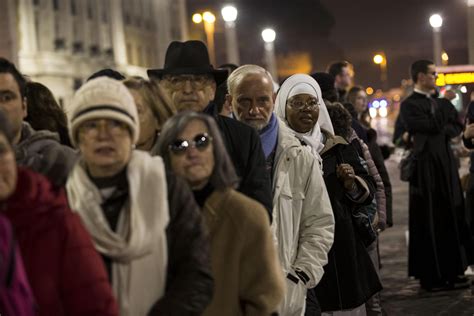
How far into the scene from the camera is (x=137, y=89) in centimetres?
471

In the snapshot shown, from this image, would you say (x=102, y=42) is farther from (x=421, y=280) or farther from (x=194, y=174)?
(x=194, y=174)

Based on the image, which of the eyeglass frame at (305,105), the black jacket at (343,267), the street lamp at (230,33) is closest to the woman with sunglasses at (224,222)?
the eyeglass frame at (305,105)

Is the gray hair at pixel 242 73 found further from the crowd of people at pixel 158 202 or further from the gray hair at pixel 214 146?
the gray hair at pixel 214 146

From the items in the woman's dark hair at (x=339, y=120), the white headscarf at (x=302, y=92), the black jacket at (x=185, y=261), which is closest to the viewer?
the black jacket at (x=185, y=261)

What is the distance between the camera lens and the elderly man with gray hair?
5816 millimetres

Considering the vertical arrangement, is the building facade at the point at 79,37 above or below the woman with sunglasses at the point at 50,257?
above

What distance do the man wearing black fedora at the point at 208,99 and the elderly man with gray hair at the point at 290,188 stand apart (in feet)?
1.05

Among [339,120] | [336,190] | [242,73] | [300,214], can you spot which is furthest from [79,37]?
[300,214]

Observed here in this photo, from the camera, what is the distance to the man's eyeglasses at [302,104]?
22.1ft

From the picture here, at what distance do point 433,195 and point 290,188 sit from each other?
6008 millimetres

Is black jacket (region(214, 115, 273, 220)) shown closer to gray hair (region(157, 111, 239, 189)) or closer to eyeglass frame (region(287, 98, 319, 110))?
gray hair (region(157, 111, 239, 189))

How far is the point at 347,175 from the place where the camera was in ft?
23.4

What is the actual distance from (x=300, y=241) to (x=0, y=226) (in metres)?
2.86

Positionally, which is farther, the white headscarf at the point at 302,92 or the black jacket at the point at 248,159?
the white headscarf at the point at 302,92
